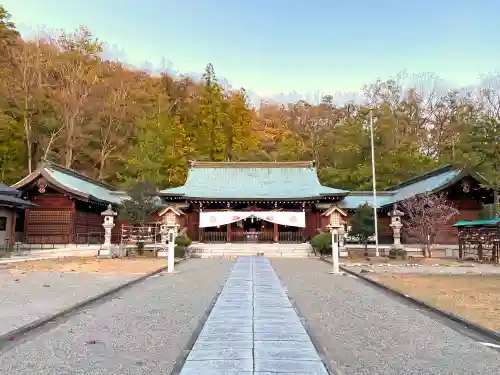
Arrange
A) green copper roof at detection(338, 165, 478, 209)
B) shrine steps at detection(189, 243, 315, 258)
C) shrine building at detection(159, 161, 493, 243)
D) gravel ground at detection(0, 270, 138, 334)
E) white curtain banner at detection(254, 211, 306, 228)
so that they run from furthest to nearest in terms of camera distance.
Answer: white curtain banner at detection(254, 211, 306, 228) < shrine building at detection(159, 161, 493, 243) < green copper roof at detection(338, 165, 478, 209) < shrine steps at detection(189, 243, 315, 258) < gravel ground at detection(0, 270, 138, 334)

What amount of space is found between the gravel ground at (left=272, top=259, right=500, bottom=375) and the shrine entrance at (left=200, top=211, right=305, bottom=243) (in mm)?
17648

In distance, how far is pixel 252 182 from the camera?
3045 centimetres

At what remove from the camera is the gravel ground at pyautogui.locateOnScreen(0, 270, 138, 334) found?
246 inches

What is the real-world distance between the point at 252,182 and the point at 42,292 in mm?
22458

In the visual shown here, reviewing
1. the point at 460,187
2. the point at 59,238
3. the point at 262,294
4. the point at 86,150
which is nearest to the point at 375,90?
the point at 460,187

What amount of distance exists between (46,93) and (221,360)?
3570 cm

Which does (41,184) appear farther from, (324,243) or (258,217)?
(324,243)

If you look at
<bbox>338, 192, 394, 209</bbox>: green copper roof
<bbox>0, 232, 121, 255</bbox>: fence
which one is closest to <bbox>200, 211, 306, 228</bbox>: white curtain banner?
<bbox>338, 192, 394, 209</bbox>: green copper roof

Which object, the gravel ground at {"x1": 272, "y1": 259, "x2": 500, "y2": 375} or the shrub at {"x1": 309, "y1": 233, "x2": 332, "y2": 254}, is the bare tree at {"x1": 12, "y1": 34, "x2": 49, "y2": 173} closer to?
the shrub at {"x1": 309, "y1": 233, "x2": 332, "y2": 254}

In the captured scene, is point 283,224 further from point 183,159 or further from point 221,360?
point 221,360

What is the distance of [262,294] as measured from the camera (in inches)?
324

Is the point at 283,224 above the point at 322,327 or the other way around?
above

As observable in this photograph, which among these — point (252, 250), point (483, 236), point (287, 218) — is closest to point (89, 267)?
point (252, 250)

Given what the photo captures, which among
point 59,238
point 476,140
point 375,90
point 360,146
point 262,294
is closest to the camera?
point 262,294
